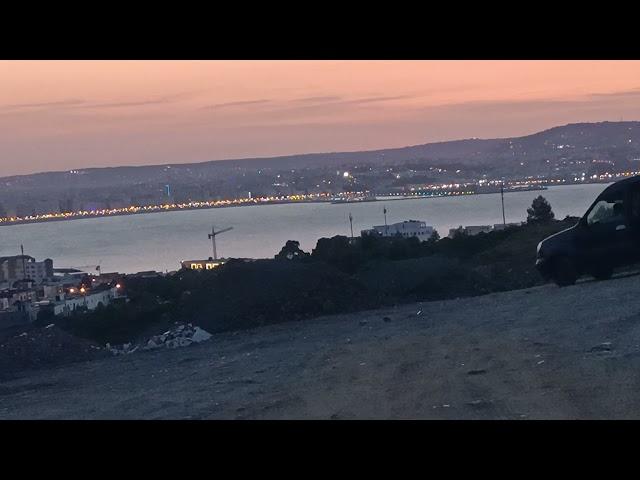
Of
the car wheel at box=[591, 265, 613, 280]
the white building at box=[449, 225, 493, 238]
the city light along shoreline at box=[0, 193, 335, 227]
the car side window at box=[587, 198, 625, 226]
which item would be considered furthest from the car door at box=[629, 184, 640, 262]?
the city light along shoreline at box=[0, 193, 335, 227]

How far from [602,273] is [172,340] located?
6.70 metres

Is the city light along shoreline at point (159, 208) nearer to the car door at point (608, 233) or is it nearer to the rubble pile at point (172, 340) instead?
the car door at point (608, 233)

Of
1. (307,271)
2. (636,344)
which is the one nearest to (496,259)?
(307,271)

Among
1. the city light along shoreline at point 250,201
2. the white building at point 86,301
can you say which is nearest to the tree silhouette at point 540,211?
the white building at point 86,301

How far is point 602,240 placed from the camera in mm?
15570

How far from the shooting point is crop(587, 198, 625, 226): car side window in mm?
15438

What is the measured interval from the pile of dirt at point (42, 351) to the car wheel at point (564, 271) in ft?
22.6

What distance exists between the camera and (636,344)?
9547 mm

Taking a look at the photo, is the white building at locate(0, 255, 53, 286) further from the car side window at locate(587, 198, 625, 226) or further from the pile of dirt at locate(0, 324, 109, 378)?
the car side window at locate(587, 198, 625, 226)

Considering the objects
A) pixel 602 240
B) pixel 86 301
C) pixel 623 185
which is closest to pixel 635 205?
pixel 623 185

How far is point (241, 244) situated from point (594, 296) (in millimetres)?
38239

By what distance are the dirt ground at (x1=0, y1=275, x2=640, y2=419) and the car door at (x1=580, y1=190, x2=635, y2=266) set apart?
722mm

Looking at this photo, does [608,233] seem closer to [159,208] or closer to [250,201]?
[250,201]
